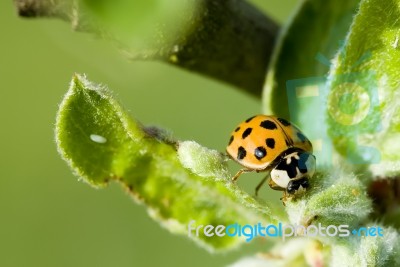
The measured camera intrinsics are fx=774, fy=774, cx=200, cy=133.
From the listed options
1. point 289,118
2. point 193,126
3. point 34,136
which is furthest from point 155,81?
point 289,118

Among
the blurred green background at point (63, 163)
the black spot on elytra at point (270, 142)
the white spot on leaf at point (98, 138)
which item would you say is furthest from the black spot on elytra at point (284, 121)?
the blurred green background at point (63, 163)

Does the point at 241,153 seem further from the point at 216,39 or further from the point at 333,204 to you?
the point at 333,204

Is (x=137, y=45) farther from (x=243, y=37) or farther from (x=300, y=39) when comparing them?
(x=300, y=39)

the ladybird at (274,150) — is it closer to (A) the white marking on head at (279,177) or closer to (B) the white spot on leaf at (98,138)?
(A) the white marking on head at (279,177)

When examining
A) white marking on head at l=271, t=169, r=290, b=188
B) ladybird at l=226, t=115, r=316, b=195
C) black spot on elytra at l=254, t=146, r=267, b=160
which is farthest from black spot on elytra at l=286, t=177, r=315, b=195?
black spot on elytra at l=254, t=146, r=267, b=160

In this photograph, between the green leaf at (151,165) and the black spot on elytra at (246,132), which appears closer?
the green leaf at (151,165)

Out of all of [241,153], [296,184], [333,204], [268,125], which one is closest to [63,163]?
[241,153]
